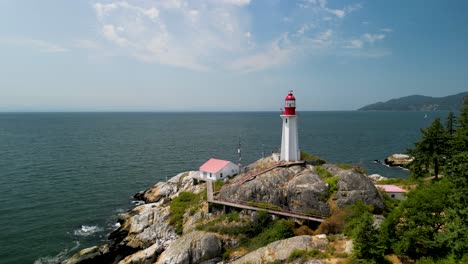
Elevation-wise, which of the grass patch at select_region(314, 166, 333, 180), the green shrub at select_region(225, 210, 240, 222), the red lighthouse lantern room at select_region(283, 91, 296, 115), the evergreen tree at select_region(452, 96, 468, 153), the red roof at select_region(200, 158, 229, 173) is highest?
the red lighthouse lantern room at select_region(283, 91, 296, 115)

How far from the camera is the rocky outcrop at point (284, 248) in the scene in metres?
22.5

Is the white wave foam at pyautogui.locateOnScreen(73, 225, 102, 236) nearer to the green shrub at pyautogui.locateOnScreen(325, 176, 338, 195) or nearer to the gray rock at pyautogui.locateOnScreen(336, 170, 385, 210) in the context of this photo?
the green shrub at pyautogui.locateOnScreen(325, 176, 338, 195)

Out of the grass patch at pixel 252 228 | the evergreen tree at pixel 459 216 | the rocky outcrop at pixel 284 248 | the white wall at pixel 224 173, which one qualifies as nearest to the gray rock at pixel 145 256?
the grass patch at pixel 252 228

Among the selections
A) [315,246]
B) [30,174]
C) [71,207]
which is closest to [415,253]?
[315,246]

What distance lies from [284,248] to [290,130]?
17105 millimetres

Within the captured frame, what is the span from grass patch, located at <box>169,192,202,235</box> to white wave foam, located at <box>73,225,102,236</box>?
11.2 metres

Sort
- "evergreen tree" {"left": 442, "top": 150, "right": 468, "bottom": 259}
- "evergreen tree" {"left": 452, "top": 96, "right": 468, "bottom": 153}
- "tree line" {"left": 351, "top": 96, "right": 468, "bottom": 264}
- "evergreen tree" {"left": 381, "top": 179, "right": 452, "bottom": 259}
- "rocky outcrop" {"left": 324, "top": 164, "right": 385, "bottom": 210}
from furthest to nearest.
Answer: "rocky outcrop" {"left": 324, "top": 164, "right": 385, "bottom": 210} → "evergreen tree" {"left": 452, "top": 96, "right": 468, "bottom": 153} → "evergreen tree" {"left": 381, "top": 179, "right": 452, "bottom": 259} → "tree line" {"left": 351, "top": 96, "right": 468, "bottom": 264} → "evergreen tree" {"left": 442, "top": 150, "right": 468, "bottom": 259}

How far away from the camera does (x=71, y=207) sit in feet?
144

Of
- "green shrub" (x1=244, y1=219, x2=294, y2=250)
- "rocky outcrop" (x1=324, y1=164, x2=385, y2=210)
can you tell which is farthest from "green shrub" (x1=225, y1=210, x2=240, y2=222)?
"rocky outcrop" (x1=324, y1=164, x2=385, y2=210)

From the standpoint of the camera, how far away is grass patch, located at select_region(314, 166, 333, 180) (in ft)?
108

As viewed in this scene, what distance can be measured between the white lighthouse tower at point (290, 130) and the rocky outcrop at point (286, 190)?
2.08 metres

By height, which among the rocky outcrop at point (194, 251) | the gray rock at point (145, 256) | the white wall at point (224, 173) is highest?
the white wall at point (224, 173)

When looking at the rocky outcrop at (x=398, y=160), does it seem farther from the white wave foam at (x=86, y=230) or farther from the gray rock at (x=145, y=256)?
the white wave foam at (x=86, y=230)

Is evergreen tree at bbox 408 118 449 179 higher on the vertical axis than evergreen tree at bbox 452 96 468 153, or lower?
lower
